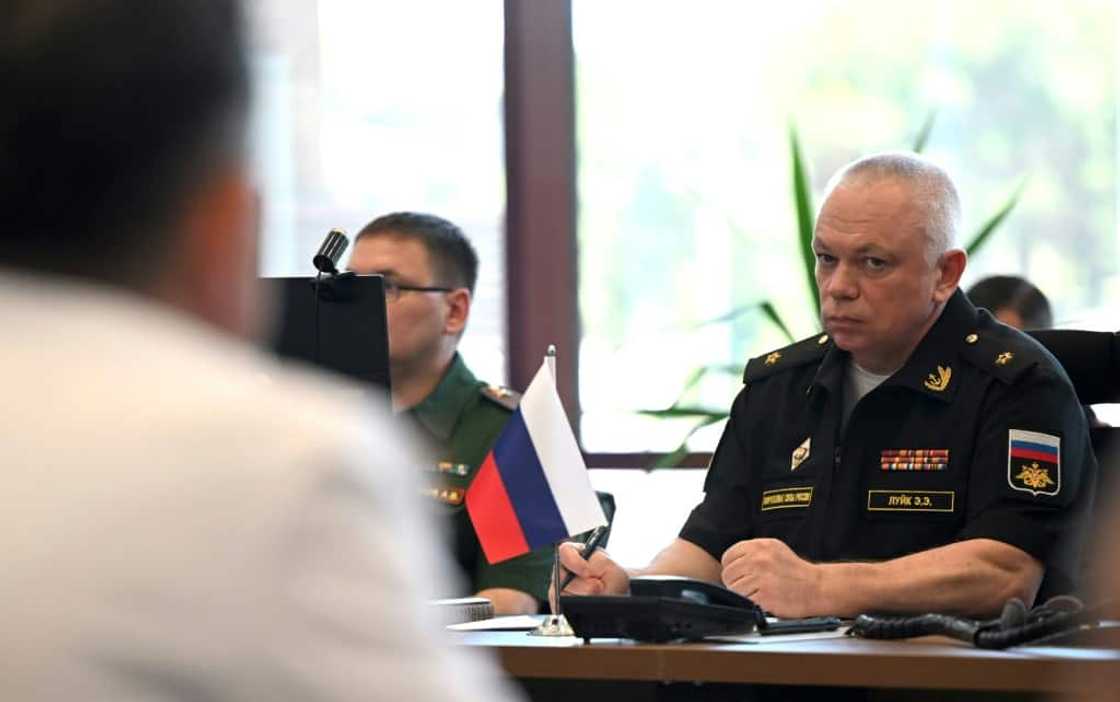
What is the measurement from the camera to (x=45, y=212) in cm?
81

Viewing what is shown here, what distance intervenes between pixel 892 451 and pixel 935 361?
20cm

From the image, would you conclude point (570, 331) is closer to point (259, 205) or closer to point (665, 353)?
point (665, 353)

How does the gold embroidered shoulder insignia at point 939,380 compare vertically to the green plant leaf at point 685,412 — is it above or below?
above

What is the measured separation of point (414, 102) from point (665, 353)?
103 centimetres

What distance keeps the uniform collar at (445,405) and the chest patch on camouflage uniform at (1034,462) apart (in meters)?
1.22

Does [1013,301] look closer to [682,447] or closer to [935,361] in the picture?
[682,447]

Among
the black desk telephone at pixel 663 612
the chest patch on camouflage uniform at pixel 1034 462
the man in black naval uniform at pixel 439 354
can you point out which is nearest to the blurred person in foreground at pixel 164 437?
the black desk telephone at pixel 663 612

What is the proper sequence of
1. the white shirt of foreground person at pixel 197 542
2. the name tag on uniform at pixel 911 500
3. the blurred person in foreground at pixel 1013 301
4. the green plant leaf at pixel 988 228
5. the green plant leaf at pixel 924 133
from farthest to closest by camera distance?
1. the green plant leaf at pixel 924 133
2. the green plant leaf at pixel 988 228
3. the blurred person in foreground at pixel 1013 301
4. the name tag on uniform at pixel 911 500
5. the white shirt of foreground person at pixel 197 542

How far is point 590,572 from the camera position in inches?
111

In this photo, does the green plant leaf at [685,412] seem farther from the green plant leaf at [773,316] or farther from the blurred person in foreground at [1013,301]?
the blurred person in foreground at [1013,301]

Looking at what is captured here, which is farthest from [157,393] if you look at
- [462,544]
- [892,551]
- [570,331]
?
[570,331]

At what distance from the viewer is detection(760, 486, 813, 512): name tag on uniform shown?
3.10 meters

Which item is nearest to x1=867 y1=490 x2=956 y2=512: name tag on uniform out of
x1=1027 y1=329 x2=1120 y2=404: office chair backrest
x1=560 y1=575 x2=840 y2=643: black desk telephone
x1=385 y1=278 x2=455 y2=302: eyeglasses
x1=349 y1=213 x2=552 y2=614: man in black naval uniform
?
x1=1027 y1=329 x2=1120 y2=404: office chair backrest

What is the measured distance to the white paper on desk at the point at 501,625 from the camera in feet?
8.82
